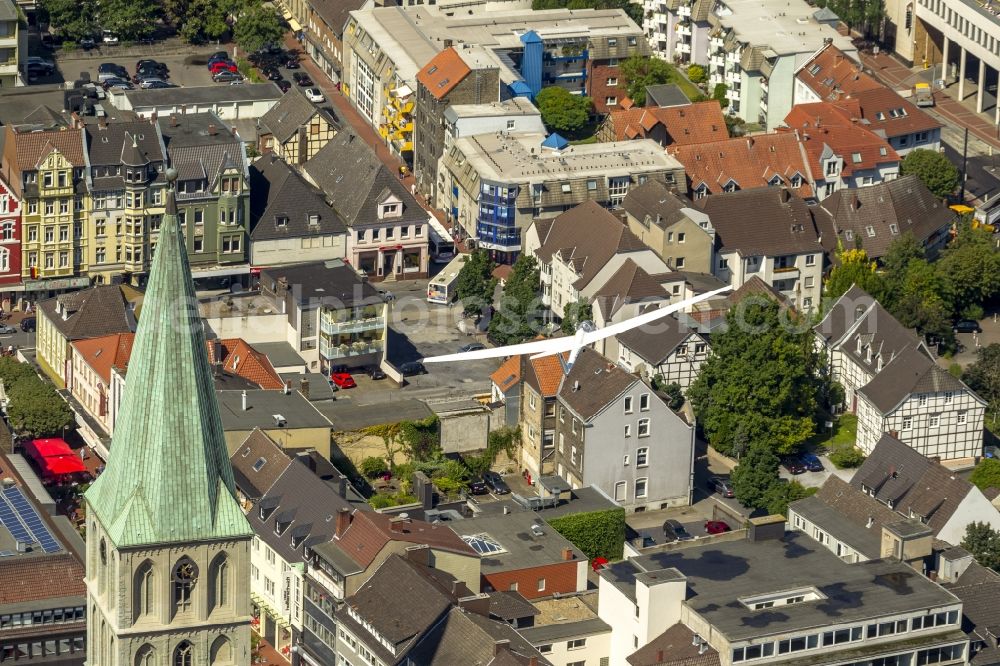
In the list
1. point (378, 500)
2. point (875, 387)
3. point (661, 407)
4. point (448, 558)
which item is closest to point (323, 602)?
point (448, 558)

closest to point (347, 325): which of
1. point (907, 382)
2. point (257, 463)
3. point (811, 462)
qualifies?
point (257, 463)

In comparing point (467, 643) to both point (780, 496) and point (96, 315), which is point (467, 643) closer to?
point (780, 496)

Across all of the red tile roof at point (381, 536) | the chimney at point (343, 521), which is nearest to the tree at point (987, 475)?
the red tile roof at point (381, 536)

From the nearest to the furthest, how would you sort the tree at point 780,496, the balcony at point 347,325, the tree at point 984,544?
the tree at point 984,544, the tree at point 780,496, the balcony at point 347,325

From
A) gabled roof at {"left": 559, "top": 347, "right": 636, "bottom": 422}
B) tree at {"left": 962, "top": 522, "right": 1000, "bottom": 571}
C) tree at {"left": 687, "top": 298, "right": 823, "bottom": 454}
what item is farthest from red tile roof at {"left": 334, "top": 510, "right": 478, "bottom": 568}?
tree at {"left": 687, "top": 298, "right": 823, "bottom": 454}

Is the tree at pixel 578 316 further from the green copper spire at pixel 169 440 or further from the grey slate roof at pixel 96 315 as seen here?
the green copper spire at pixel 169 440
